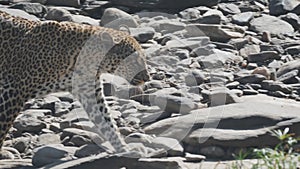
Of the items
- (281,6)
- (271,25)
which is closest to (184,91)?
(271,25)

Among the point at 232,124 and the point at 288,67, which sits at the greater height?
the point at 232,124

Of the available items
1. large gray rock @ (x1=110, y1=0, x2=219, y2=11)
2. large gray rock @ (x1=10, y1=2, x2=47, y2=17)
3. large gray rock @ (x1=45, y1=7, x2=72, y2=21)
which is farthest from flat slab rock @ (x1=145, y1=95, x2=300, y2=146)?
large gray rock @ (x1=110, y1=0, x2=219, y2=11)

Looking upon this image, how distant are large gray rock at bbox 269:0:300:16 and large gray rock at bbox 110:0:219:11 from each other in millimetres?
1006

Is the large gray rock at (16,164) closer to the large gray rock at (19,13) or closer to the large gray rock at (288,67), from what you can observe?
the large gray rock at (288,67)

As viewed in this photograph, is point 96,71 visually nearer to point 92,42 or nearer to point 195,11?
point 92,42

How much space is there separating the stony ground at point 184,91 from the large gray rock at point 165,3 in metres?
0.02

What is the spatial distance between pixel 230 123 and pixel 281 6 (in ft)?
23.9

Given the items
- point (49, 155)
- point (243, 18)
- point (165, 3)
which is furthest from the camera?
point (165, 3)

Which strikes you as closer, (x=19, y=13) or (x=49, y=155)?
(x=49, y=155)

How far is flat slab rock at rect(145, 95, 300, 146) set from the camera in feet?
32.4

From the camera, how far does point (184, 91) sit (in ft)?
40.8

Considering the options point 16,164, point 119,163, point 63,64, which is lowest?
point 16,164

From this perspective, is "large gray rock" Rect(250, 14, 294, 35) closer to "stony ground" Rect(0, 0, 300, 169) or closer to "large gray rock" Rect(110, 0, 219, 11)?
"stony ground" Rect(0, 0, 300, 169)

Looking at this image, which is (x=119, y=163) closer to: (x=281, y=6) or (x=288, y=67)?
(x=288, y=67)
